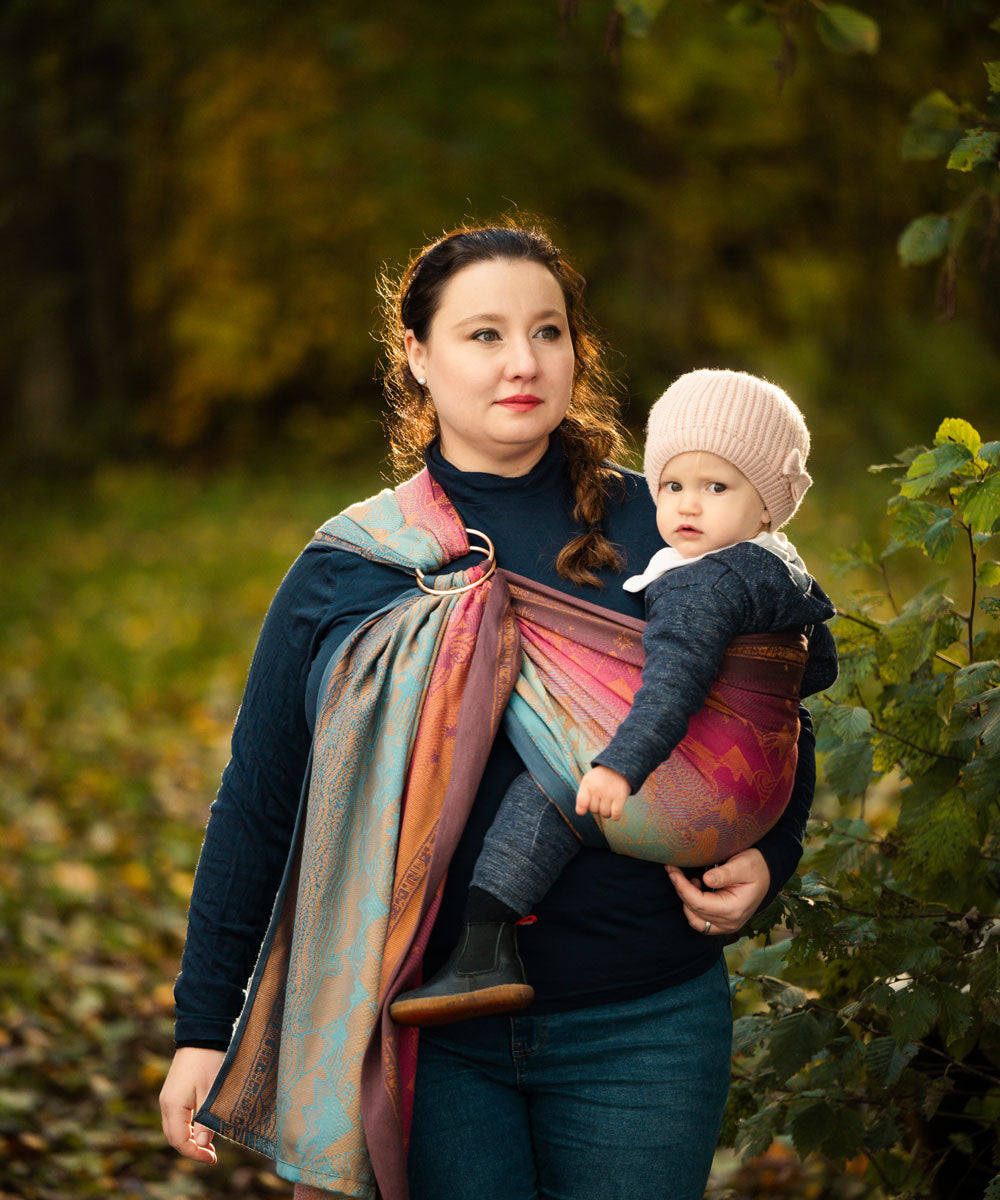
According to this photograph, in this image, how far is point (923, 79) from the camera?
33.1ft

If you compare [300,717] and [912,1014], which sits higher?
[300,717]

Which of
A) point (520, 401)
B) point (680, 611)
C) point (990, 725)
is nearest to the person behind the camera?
point (680, 611)

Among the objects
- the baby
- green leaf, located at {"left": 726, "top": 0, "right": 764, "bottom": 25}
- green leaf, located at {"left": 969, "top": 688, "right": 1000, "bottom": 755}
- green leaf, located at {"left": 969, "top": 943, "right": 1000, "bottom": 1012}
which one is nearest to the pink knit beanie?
the baby

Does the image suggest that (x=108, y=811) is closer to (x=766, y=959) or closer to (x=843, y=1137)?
(x=766, y=959)

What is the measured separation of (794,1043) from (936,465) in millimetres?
881

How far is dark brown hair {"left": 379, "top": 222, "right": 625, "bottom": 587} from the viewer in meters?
2.00

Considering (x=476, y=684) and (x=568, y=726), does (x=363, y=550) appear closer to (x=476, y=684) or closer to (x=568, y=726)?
(x=476, y=684)

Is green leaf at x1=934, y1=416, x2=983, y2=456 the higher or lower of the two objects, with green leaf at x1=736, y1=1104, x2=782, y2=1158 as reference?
higher

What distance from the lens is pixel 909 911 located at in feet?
6.88

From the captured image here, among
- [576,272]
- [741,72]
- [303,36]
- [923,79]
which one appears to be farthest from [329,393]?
[576,272]

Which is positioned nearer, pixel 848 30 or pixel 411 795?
pixel 411 795

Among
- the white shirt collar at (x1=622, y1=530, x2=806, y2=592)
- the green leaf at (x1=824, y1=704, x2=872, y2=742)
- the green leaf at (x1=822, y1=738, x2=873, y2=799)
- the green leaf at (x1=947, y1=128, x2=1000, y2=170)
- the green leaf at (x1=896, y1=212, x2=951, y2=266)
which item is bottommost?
the green leaf at (x1=822, y1=738, x2=873, y2=799)

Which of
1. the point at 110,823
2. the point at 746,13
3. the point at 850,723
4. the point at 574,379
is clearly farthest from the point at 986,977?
the point at 110,823

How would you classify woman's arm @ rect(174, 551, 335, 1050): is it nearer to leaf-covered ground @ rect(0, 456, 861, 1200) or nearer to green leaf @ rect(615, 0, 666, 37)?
leaf-covered ground @ rect(0, 456, 861, 1200)
